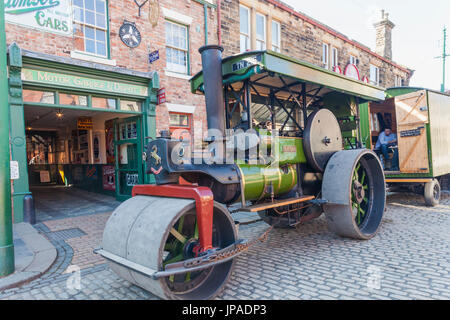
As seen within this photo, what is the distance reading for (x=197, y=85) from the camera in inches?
178

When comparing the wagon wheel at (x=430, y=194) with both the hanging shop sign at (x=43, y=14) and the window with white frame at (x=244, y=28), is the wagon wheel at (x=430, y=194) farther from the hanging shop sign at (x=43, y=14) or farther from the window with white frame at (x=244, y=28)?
the hanging shop sign at (x=43, y=14)

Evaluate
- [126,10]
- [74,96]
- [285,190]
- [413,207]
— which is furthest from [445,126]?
Answer: [74,96]

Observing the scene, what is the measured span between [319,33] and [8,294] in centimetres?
1364

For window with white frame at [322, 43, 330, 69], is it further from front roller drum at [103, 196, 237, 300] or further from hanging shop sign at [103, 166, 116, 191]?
front roller drum at [103, 196, 237, 300]

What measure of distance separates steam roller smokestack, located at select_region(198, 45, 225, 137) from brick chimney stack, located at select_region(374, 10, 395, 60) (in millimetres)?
18273

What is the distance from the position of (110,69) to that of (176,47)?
7.31ft

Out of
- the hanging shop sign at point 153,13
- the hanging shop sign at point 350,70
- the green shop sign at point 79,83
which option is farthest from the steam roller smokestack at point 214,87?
the hanging shop sign at point 350,70

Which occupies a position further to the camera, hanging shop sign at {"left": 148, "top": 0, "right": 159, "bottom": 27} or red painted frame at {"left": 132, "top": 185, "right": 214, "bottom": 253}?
Answer: hanging shop sign at {"left": 148, "top": 0, "right": 159, "bottom": 27}

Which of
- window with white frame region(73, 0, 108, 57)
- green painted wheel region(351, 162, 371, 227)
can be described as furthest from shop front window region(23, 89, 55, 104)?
green painted wheel region(351, 162, 371, 227)

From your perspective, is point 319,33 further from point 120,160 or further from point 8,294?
point 8,294

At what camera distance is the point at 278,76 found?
4.04 metres

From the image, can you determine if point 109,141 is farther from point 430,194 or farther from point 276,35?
point 430,194

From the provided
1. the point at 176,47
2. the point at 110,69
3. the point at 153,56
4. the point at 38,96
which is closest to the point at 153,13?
the point at 176,47

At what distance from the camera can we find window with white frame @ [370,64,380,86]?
1725 centimetres
